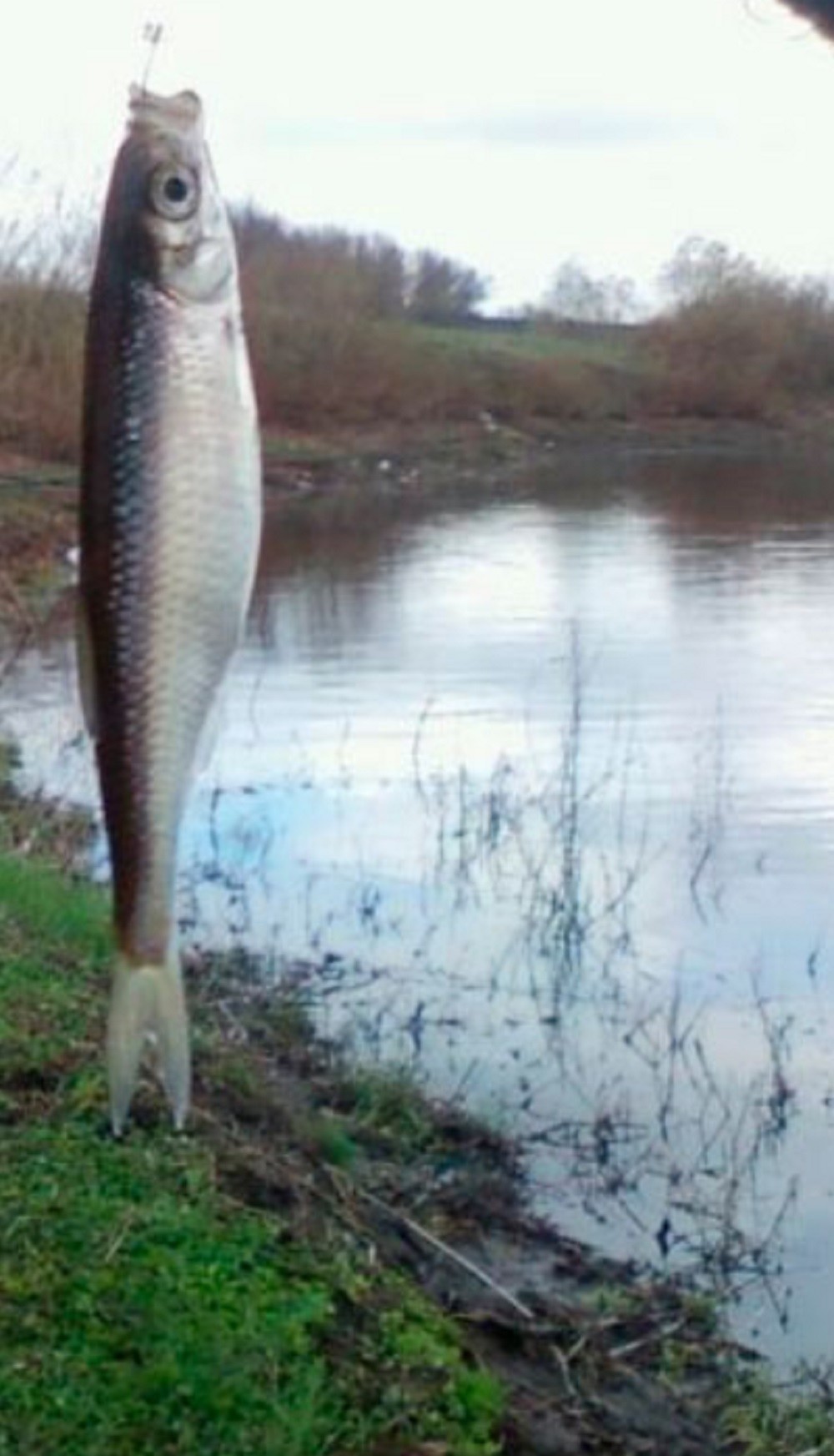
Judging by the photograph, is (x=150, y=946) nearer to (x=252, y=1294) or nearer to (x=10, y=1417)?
(x=10, y=1417)

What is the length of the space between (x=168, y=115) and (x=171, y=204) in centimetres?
8

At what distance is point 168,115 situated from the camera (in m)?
2.54

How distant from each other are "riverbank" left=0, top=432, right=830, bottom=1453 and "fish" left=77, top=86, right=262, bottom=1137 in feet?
8.10

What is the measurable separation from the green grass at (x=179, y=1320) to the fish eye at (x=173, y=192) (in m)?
2.94

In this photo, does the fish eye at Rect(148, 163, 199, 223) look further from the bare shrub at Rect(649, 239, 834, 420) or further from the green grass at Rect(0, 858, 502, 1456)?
the bare shrub at Rect(649, 239, 834, 420)

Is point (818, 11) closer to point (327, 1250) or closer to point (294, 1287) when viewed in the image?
point (294, 1287)

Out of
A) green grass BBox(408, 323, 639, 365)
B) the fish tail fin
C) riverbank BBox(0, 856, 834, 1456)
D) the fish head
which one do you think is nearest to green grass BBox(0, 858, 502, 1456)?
riverbank BBox(0, 856, 834, 1456)

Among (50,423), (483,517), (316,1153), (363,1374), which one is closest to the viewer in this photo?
(363,1374)

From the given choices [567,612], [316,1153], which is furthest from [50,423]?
[316,1153]

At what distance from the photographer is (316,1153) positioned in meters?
8.58

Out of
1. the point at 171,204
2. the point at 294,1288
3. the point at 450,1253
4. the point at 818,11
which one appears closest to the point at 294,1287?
the point at 294,1288

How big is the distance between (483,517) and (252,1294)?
35.2 m

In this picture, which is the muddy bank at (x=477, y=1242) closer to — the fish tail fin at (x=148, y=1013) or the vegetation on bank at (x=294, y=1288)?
the vegetation on bank at (x=294, y=1288)

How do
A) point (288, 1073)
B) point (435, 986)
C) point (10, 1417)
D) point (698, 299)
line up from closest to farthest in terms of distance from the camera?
point (10, 1417) → point (288, 1073) → point (435, 986) → point (698, 299)
